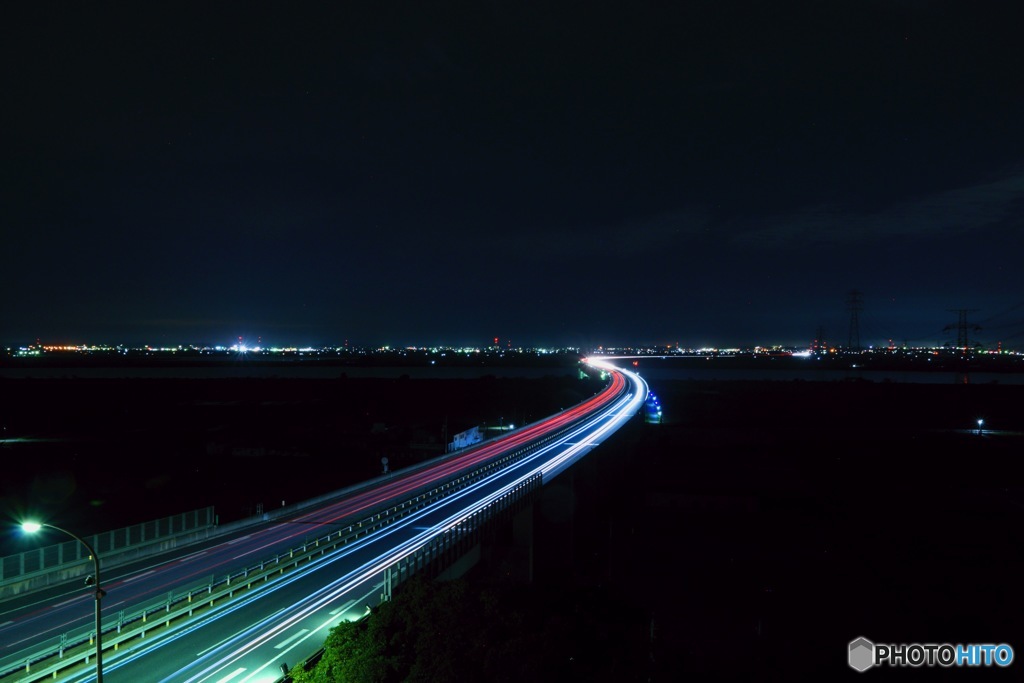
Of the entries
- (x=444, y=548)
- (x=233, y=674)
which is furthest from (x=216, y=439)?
(x=233, y=674)

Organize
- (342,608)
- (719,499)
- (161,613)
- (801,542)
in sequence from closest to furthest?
(161,613) → (342,608) → (801,542) → (719,499)

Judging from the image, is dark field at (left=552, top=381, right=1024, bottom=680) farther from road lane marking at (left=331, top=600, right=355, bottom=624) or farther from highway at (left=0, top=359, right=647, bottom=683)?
highway at (left=0, top=359, right=647, bottom=683)

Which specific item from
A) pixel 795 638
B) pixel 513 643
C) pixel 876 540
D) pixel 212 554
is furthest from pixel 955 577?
pixel 212 554

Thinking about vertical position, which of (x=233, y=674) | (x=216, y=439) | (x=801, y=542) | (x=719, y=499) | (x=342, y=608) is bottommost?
(x=801, y=542)

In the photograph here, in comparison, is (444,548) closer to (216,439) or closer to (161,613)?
(161,613)

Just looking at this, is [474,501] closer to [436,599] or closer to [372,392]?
[436,599]

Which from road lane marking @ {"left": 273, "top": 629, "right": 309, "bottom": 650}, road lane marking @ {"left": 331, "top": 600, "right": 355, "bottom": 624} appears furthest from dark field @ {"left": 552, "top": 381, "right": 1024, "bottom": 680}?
road lane marking @ {"left": 273, "top": 629, "right": 309, "bottom": 650}

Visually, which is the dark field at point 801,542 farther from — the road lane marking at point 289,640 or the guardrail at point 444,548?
the road lane marking at point 289,640

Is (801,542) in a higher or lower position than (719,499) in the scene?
lower
